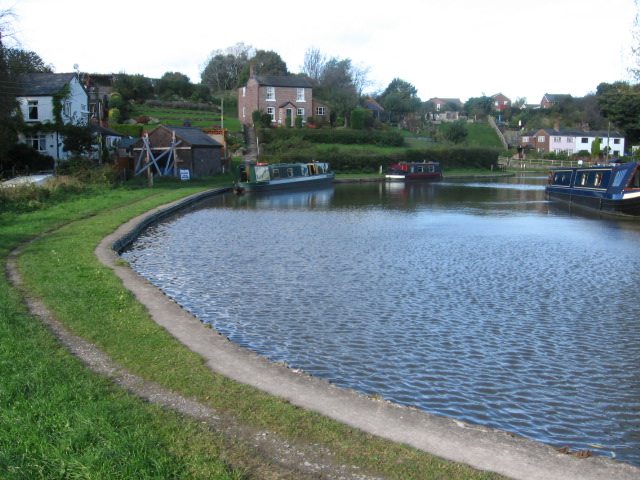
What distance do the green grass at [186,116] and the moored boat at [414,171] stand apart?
19047mm

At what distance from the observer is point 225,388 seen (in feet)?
21.1

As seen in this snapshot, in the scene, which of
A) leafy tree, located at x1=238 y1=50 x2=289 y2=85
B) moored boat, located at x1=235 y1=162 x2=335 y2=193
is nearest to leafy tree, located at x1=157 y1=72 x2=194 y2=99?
leafy tree, located at x1=238 y1=50 x2=289 y2=85

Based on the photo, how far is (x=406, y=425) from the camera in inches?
224

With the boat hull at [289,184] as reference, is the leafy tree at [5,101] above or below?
above

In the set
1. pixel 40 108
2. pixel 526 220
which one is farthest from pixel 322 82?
pixel 526 220

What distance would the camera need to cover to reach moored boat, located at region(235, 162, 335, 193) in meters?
39.3

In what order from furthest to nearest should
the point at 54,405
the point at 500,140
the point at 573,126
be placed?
the point at 573,126, the point at 500,140, the point at 54,405

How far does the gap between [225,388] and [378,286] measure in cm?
699

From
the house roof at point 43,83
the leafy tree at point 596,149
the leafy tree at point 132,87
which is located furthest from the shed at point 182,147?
the leafy tree at point 596,149

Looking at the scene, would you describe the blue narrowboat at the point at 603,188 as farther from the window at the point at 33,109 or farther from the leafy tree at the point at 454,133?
the leafy tree at the point at 454,133

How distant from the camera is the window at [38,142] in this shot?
129ft

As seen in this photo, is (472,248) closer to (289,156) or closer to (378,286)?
(378,286)

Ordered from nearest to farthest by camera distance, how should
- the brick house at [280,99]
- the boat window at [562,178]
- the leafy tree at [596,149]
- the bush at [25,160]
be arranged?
the bush at [25,160] < the boat window at [562,178] < the brick house at [280,99] < the leafy tree at [596,149]

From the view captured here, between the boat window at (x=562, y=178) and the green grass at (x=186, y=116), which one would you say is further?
the green grass at (x=186, y=116)
